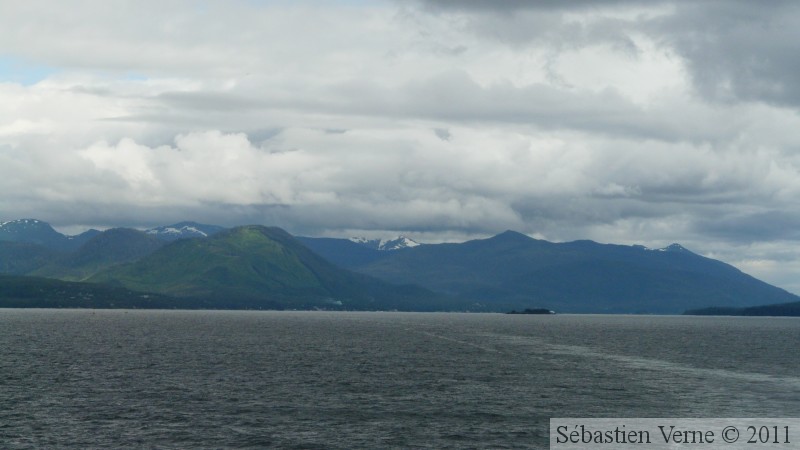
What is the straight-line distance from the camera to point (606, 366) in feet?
636

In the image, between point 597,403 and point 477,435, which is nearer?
point 477,435

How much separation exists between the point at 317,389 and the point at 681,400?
189ft

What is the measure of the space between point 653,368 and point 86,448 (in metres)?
134

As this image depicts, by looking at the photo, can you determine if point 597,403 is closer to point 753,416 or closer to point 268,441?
point 753,416

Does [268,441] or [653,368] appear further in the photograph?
[653,368]

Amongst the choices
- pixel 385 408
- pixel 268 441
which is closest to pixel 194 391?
pixel 385 408

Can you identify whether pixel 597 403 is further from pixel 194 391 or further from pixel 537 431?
pixel 194 391

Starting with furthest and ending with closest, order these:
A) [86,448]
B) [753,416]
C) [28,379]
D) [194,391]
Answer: [28,379], [194,391], [753,416], [86,448]

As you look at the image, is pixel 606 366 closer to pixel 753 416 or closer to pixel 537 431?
pixel 753 416

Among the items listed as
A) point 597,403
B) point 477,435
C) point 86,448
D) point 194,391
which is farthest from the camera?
point 194,391

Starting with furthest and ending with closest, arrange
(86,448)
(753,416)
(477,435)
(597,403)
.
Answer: (597,403)
(753,416)
(477,435)
(86,448)

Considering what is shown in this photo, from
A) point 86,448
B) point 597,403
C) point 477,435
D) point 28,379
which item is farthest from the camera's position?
point 28,379

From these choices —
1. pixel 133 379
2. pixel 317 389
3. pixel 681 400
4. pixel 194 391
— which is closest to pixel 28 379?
pixel 133 379

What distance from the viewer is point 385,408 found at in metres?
123
